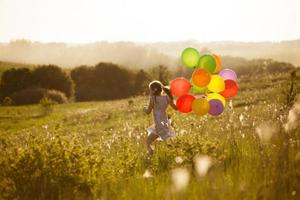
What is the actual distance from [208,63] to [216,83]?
0.42 meters

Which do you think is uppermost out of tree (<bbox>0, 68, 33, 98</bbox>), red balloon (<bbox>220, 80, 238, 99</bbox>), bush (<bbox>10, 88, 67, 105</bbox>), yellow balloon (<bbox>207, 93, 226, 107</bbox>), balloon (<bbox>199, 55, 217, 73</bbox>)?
balloon (<bbox>199, 55, 217, 73</bbox>)

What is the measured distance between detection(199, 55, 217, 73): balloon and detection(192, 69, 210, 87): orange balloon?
0.68 feet

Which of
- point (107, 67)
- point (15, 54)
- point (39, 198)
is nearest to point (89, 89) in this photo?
point (107, 67)

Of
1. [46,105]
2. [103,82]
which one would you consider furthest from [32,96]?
[46,105]

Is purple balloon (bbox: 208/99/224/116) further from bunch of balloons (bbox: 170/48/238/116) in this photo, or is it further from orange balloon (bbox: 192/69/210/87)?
orange balloon (bbox: 192/69/210/87)

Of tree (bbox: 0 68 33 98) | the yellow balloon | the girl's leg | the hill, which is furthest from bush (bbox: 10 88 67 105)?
the hill

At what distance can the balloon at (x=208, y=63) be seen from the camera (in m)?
10.3

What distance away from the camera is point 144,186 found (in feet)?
21.8

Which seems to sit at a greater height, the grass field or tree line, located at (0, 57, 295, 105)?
the grass field

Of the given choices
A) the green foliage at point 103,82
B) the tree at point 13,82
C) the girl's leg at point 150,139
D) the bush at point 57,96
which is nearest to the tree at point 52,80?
the tree at point 13,82

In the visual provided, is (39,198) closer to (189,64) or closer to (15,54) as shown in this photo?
(189,64)

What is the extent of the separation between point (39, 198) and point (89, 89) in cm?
5055

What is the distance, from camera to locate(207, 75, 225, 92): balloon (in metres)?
10.4

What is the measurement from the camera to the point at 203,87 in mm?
10336
